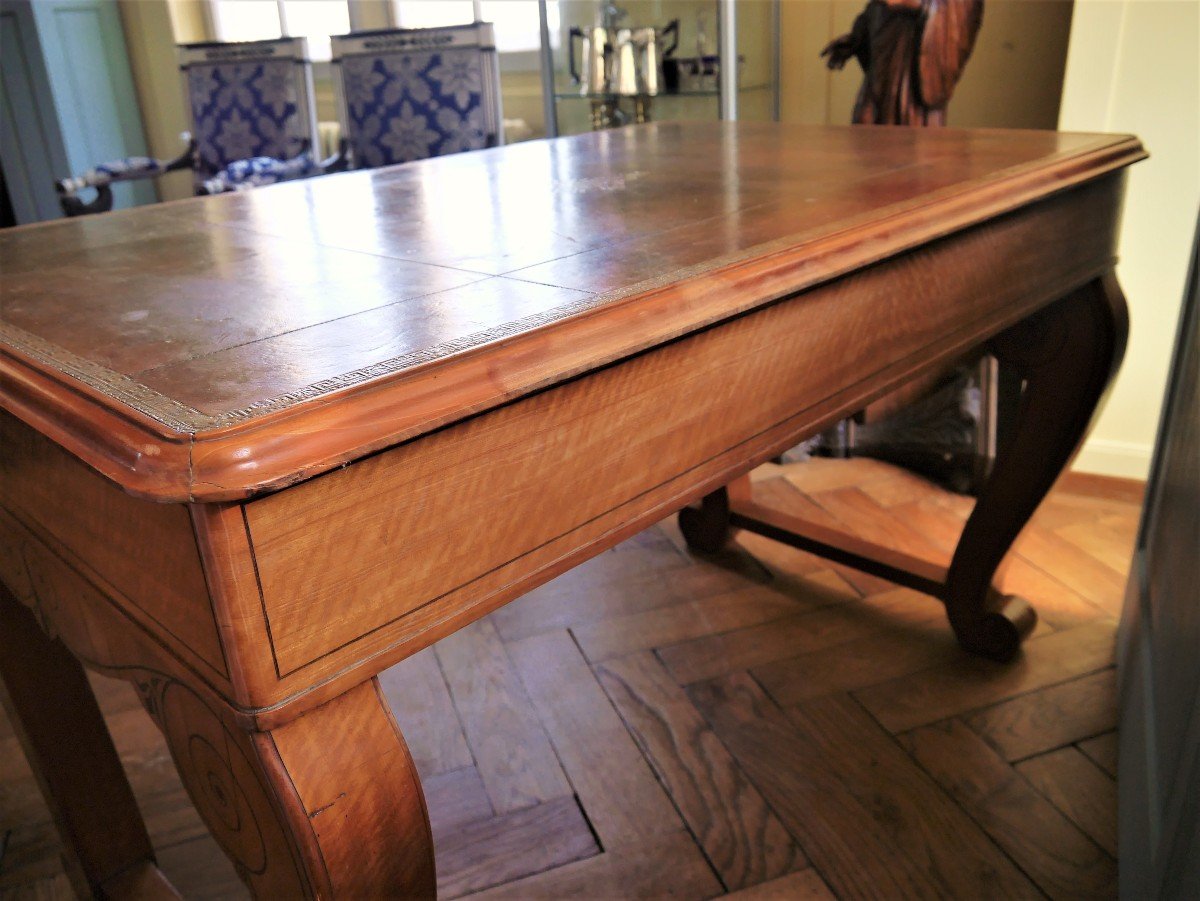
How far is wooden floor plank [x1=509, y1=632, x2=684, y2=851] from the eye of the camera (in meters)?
1.15

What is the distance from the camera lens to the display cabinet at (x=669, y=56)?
7.39ft

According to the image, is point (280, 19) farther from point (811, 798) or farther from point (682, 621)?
point (811, 798)

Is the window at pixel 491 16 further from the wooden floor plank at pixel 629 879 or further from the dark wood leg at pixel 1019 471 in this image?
the wooden floor plank at pixel 629 879

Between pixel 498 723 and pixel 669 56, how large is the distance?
65.8 inches

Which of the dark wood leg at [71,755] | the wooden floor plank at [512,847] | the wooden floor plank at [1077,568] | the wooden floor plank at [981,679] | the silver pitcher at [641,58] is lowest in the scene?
the wooden floor plank at [512,847]

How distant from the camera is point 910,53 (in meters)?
1.74

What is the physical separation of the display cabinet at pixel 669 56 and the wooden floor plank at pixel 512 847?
166cm

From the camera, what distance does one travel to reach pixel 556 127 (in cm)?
264

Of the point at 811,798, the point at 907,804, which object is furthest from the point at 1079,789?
the point at 811,798

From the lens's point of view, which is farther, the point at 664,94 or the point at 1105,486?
the point at 664,94

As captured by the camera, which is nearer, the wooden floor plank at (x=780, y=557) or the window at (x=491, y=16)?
the wooden floor plank at (x=780, y=557)

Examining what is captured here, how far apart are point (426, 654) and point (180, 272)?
0.86m

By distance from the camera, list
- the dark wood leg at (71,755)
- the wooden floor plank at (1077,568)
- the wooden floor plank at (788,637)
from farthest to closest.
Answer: the wooden floor plank at (1077,568) < the wooden floor plank at (788,637) < the dark wood leg at (71,755)

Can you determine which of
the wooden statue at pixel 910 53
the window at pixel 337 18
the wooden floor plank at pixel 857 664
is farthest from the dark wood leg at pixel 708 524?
the window at pixel 337 18
